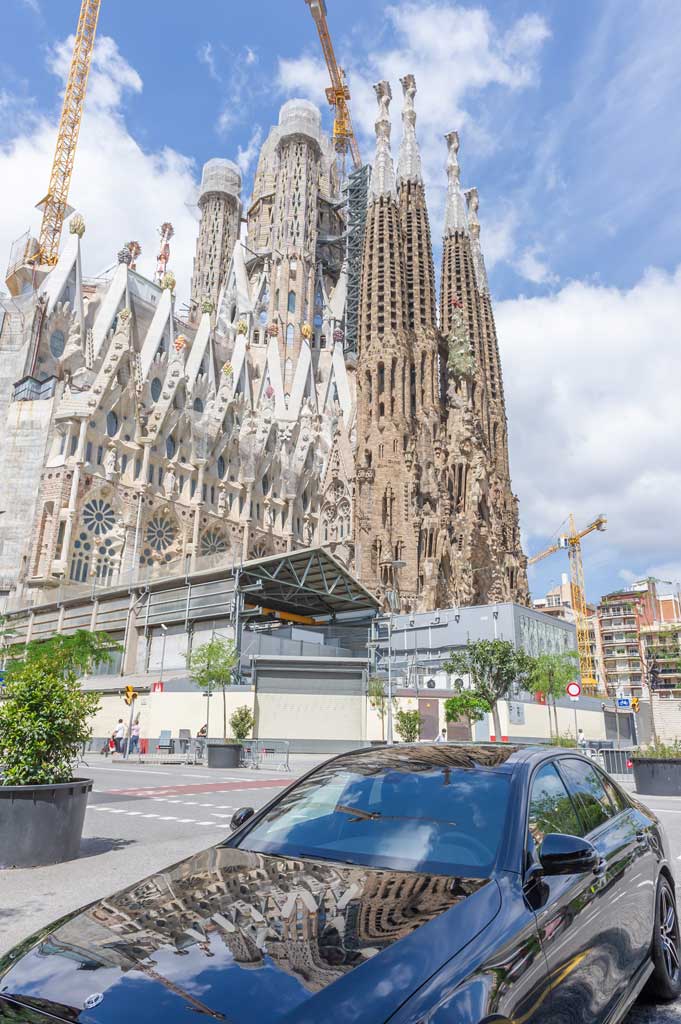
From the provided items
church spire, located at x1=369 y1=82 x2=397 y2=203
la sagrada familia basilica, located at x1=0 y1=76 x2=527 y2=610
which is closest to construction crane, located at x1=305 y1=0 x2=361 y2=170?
la sagrada familia basilica, located at x1=0 y1=76 x2=527 y2=610

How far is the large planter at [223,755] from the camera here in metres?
20.6

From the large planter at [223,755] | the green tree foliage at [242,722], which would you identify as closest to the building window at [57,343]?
the green tree foliage at [242,722]

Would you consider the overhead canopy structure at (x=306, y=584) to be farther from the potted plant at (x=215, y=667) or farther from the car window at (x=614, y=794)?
the car window at (x=614, y=794)

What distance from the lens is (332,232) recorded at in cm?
7694

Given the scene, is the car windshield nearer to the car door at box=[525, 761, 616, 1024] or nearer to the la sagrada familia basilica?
the car door at box=[525, 761, 616, 1024]

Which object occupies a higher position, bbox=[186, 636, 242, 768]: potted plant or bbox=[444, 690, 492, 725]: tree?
bbox=[186, 636, 242, 768]: potted plant

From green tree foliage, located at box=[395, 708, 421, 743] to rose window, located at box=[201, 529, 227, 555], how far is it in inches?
971

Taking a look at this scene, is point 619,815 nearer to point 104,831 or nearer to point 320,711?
point 104,831

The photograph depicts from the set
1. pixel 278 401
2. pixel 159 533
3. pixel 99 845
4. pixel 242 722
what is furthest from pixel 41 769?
pixel 278 401

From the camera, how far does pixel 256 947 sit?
204 centimetres

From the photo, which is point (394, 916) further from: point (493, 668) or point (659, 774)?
point (493, 668)

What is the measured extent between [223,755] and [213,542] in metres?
32.0

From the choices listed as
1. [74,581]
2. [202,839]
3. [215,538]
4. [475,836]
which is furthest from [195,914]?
[215,538]

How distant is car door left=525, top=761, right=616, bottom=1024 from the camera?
7.84 ft
